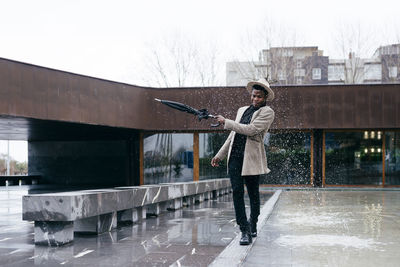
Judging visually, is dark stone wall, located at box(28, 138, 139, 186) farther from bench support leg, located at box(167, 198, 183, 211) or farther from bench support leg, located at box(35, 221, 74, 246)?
bench support leg, located at box(35, 221, 74, 246)

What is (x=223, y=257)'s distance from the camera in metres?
5.12

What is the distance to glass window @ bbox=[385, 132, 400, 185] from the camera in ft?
70.2

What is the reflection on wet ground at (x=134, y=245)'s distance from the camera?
5230 millimetres

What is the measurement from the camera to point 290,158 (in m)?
22.0

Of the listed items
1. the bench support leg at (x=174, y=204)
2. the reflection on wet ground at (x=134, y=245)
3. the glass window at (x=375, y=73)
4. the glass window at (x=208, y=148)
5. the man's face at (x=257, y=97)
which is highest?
the glass window at (x=375, y=73)

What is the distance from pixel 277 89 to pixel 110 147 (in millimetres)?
10728

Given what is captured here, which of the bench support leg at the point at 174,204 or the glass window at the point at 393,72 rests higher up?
the glass window at the point at 393,72

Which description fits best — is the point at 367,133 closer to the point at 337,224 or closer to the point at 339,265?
the point at 337,224

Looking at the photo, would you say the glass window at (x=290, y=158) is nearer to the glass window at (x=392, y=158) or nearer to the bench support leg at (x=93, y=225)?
the glass window at (x=392, y=158)

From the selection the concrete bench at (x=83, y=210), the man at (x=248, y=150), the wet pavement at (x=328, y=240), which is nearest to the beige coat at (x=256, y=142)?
the man at (x=248, y=150)

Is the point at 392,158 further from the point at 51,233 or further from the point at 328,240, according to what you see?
the point at 51,233

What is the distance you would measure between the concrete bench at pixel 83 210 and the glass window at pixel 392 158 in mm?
14633

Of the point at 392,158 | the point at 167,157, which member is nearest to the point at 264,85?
the point at 167,157

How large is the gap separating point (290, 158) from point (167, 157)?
18.9 feet
